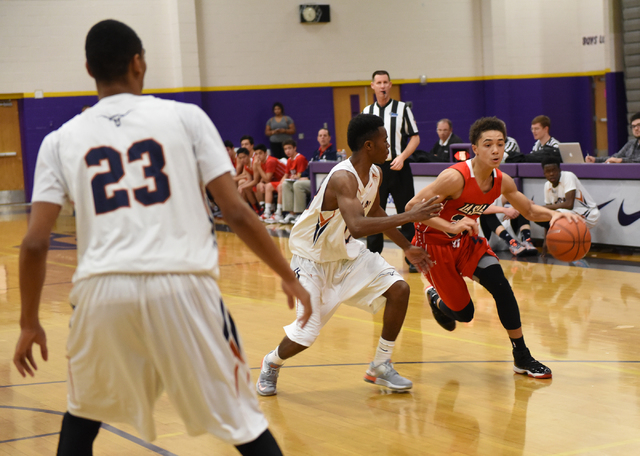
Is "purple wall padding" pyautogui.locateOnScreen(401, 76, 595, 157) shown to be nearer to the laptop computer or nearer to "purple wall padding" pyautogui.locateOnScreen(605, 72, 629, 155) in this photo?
"purple wall padding" pyautogui.locateOnScreen(605, 72, 629, 155)

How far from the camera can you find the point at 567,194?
8.06 meters

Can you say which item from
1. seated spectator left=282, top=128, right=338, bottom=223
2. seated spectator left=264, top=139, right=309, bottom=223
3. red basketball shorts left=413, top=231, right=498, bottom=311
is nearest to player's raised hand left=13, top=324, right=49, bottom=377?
red basketball shorts left=413, top=231, right=498, bottom=311

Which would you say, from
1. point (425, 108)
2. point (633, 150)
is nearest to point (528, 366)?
point (633, 150)

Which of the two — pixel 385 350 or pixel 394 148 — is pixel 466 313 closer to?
pixel 385 350

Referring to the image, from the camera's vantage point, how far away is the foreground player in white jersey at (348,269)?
13.4 feet

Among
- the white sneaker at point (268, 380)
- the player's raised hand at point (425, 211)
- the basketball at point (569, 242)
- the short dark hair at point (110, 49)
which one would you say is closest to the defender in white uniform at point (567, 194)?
the basketball at point (569, 242)

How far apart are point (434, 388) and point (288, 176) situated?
893 centimetres

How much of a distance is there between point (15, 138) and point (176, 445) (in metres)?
14.5

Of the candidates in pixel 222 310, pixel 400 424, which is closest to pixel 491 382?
pixel 400 424

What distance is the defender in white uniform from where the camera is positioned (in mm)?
8047

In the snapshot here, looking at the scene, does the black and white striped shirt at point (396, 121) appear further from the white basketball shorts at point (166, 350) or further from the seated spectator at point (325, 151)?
the white basketball shorts at point (166, 350)

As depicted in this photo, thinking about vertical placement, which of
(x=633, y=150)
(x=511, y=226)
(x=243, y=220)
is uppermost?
(x=633, y=150)

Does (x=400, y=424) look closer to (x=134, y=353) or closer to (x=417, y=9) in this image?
(x=134, y=353)

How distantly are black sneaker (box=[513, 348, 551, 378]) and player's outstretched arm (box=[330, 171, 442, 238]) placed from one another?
1116mm
